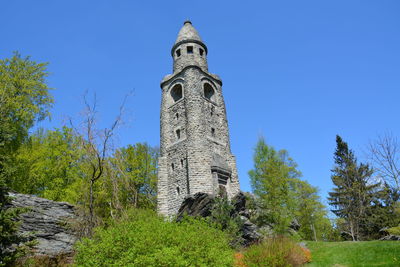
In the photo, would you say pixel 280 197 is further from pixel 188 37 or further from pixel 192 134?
pixel 188 37

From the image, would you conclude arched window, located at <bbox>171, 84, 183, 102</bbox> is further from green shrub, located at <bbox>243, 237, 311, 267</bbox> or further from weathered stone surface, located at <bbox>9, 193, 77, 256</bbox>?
green shrub, located at <bbox>243, 237, 311, 267</bbox>

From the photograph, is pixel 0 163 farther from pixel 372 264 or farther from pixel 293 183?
pixel 293 183

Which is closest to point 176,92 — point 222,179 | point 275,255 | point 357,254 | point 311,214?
point 222,179

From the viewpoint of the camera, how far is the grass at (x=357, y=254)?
1088 centimetres

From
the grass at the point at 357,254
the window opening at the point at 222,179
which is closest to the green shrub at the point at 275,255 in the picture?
the grass at the point at 357,254

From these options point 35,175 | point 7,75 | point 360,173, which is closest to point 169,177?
point 35,175

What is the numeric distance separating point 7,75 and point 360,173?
88.8ft

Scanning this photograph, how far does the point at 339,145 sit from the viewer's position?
1163 inches

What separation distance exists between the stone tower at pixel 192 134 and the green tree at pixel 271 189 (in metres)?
1.73

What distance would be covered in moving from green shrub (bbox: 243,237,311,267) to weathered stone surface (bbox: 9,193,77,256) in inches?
302

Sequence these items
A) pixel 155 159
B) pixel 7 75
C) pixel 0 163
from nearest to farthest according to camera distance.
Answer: pixel 0 163
pixel 7 75
pixel 155 159

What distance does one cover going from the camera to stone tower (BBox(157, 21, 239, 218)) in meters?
20.0

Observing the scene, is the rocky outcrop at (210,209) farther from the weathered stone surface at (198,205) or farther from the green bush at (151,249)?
the green bush at (151,249)

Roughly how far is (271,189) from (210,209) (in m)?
3.96
